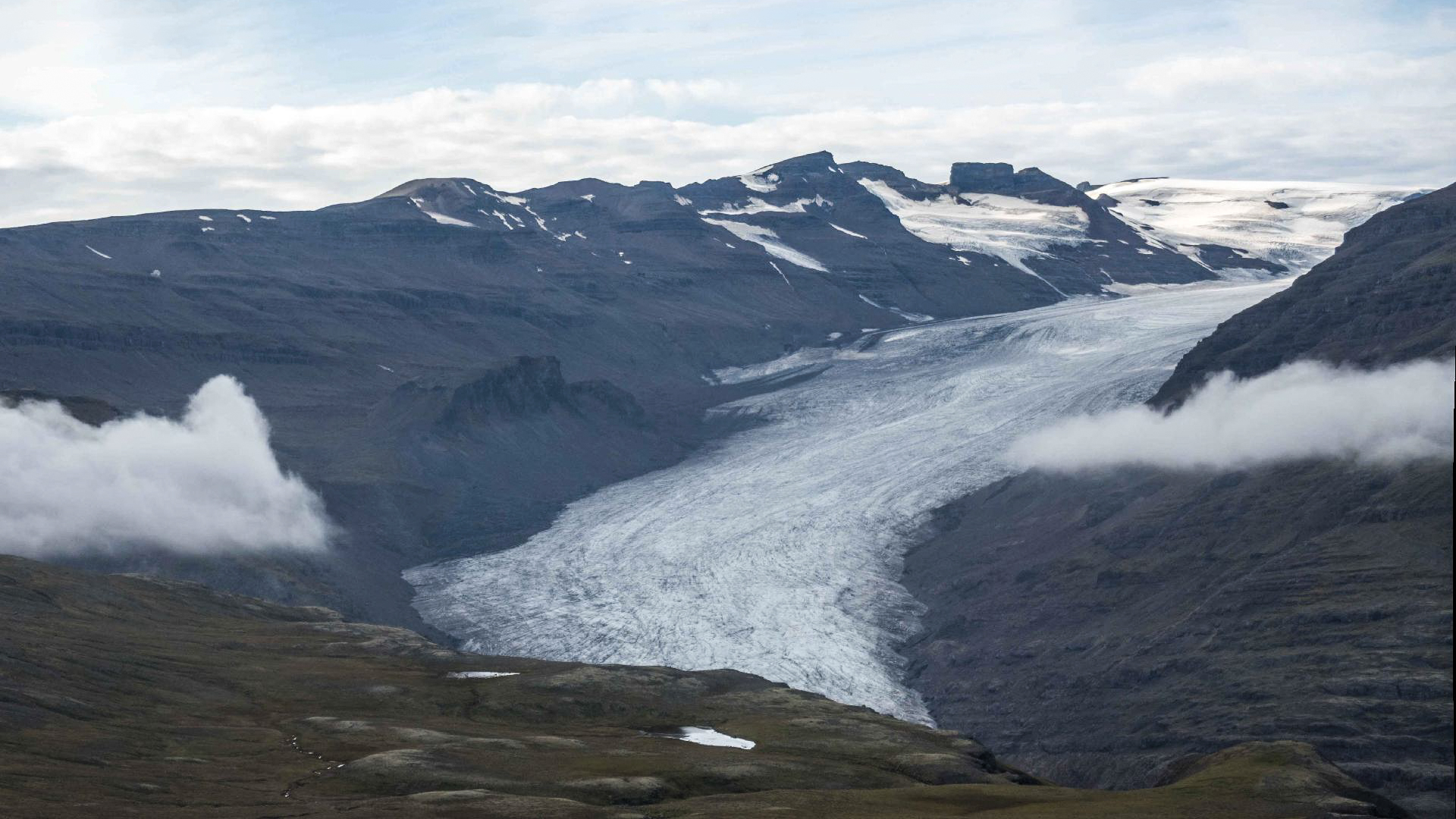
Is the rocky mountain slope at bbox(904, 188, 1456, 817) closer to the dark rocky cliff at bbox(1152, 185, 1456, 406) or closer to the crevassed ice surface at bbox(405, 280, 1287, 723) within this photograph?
the dark rocky cliff at bbox(1152, 185, 1456, 406)

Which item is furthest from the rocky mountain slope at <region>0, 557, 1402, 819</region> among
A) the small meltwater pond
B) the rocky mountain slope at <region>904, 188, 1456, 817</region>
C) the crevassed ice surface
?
the crevassed ice surface

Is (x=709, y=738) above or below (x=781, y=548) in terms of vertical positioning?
below

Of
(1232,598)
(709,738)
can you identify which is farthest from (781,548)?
(709,738)

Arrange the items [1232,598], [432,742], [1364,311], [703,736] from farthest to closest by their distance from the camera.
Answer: [1364,311] < [1232,598] < [703,736] < [432,742]

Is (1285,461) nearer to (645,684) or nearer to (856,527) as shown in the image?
(856,527)

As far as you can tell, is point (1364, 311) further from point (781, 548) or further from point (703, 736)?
point (703, 736)

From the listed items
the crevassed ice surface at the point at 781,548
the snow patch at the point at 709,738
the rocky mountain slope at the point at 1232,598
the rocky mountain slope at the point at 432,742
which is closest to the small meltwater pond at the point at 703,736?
the snow patch at the point at 709,738

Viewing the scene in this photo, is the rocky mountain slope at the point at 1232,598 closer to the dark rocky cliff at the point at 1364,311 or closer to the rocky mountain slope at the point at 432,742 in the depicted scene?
the dark rocky cliff at the point at 1364,311
